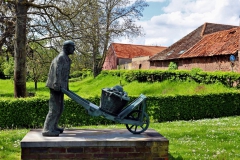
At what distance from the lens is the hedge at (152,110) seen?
44.5 ft

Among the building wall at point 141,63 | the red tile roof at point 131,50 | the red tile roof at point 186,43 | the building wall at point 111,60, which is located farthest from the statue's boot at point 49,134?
the building wall at point 111,60

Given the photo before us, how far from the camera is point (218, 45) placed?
28.9 m

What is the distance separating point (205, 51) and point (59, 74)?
2527 cm

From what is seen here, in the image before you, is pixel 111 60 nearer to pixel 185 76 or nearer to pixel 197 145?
pixel 185 76

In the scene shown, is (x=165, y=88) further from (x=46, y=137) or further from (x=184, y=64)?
(x=46, y=137)

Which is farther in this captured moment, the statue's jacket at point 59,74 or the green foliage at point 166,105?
the green foliage at point 166,105

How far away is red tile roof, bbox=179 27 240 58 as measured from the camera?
26.7m

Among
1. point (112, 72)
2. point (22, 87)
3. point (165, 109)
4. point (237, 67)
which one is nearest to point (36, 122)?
point (22, 87)

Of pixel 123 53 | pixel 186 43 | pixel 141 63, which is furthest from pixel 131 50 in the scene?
pixel 186 43

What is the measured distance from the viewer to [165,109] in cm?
1617

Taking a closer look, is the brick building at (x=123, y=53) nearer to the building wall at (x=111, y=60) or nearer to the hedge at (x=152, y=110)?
the building wall at (x=111, y=60)

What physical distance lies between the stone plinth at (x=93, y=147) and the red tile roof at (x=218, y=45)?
2127 centimetres

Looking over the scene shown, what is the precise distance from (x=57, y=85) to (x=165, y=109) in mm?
10636

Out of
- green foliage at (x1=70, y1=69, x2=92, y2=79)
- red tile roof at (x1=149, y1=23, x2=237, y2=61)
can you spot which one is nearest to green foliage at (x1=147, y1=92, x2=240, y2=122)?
red tile roof at (x1=149, y1=23, x2=237, y2=61)
